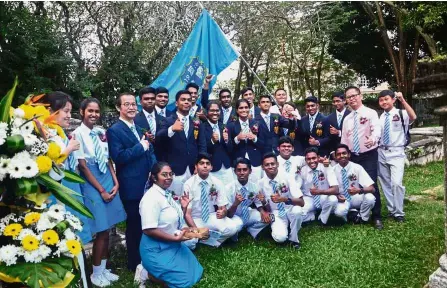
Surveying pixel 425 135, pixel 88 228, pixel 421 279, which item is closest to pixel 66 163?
pixel 88 228

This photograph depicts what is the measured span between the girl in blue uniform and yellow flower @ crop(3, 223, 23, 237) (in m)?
1.61

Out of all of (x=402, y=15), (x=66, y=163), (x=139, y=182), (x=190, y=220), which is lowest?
(x=190, y=220)

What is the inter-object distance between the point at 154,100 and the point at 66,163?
1420mm

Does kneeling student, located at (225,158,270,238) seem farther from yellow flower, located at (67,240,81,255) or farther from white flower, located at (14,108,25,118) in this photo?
white flower, located at (14,108,25,118)

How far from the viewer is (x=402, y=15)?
1419 centimetres

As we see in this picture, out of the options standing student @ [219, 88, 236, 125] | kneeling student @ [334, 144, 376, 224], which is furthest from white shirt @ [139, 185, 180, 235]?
kneeling student @ [334, 144, 376, 224]

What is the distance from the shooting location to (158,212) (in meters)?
4.10

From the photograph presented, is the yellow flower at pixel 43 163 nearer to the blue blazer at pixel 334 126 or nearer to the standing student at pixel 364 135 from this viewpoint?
the standing student at pixel 364 135

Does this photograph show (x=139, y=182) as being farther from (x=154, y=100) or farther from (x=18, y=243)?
Answer: (x=18, y=243)

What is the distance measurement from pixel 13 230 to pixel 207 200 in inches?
A: 115

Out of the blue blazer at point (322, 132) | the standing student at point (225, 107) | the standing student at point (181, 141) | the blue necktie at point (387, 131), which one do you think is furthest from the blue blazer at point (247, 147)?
the blue necktie at point (387, 131)

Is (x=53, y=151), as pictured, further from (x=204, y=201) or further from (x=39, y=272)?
(x=204, y=201)

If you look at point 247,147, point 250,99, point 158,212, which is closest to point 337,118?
→ point 250,99

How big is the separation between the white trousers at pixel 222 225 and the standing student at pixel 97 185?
3.48 feet
